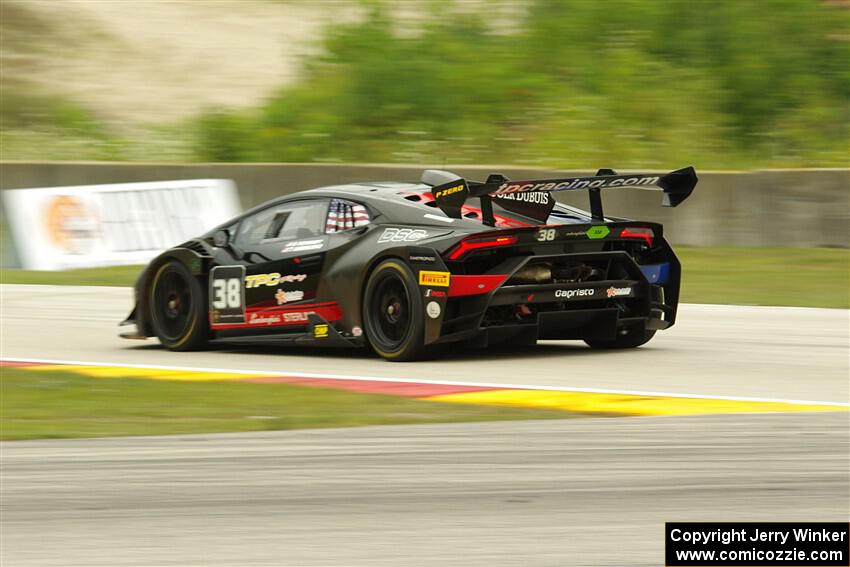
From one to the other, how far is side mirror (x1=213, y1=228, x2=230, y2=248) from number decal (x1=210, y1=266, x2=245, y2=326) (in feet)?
0.78

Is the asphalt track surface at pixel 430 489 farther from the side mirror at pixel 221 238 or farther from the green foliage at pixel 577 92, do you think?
the green foliage at pixel 577 92

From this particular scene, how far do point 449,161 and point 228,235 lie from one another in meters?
13.2

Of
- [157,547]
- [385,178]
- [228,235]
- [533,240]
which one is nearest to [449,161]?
[385,178]

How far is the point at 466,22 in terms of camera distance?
27.8 metres

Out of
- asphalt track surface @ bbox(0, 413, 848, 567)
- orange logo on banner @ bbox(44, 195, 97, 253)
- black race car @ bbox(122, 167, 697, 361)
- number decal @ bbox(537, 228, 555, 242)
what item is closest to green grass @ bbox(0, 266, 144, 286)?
orange logo on banner @ bbox(44, 195, 97, 253)

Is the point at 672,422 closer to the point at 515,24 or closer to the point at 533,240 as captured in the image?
the point at 533,240

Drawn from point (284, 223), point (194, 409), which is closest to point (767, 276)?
point (284, 223)

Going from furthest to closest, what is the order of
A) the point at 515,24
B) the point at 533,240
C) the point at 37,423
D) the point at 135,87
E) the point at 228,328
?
the point at 135,87 < the point at 515,24 < the point at 228,328 < the point at 533,240 < the point at 37,423

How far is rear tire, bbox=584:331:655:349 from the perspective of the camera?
10.1m

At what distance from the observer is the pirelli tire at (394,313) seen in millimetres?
9016

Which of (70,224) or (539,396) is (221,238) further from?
(70,224)

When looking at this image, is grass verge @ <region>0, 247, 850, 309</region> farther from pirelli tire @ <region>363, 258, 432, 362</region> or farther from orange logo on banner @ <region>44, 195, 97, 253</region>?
pirelli tire @ <region>363, 258, 432, 362</region>

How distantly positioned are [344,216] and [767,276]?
303 inches

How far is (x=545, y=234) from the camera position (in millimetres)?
8977
